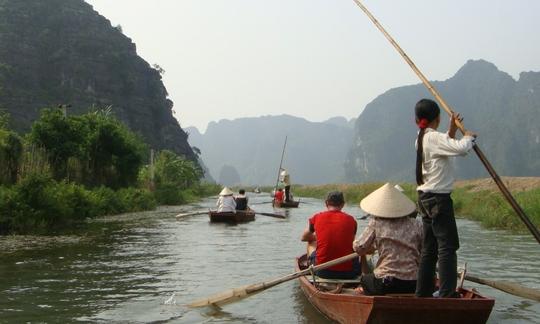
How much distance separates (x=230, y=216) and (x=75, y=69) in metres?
58.8

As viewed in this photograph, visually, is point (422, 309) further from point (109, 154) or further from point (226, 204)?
point (109, 154)

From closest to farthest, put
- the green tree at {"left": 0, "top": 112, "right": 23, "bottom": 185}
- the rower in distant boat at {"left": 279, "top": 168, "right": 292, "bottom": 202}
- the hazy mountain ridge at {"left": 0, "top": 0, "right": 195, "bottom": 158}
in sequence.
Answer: the green tree at {"left": 0, "top": 112, "right": 23, "bottom": 185}
the rower in distant boat at {"left": 279, "top": 168, "right": 292, "bottom": 202}
the hazy mountain ridge at {"left": 0, "top": 0, "right": 195, "bottom": 158}

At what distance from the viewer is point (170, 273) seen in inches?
374

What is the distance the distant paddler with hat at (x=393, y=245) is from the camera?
5402 millimetres

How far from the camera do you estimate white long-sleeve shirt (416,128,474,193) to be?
4.85m

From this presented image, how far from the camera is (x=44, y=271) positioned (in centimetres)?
923

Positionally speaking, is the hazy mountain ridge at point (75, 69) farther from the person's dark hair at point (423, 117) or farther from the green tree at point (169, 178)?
the person's dark hair at point (423, 117)

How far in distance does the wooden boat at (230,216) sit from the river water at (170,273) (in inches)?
105

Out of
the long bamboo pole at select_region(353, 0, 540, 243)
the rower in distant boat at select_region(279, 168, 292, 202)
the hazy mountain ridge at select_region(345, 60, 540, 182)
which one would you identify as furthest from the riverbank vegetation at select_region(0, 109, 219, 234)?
the hazy mountain ridge at select_region(345, 60, 540, 182)

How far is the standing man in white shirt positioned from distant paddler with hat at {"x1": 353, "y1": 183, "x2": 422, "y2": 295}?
25cm

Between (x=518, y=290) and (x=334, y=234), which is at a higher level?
(x=334, y=234)

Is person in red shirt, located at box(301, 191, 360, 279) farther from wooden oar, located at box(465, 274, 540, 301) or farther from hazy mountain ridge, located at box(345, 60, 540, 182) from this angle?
hazy mountain ridge, located at box(345, 60, 540, 182)

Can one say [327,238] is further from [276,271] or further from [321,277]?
[276,271]

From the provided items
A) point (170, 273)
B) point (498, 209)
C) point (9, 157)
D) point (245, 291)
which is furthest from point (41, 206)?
point (498, 209)
